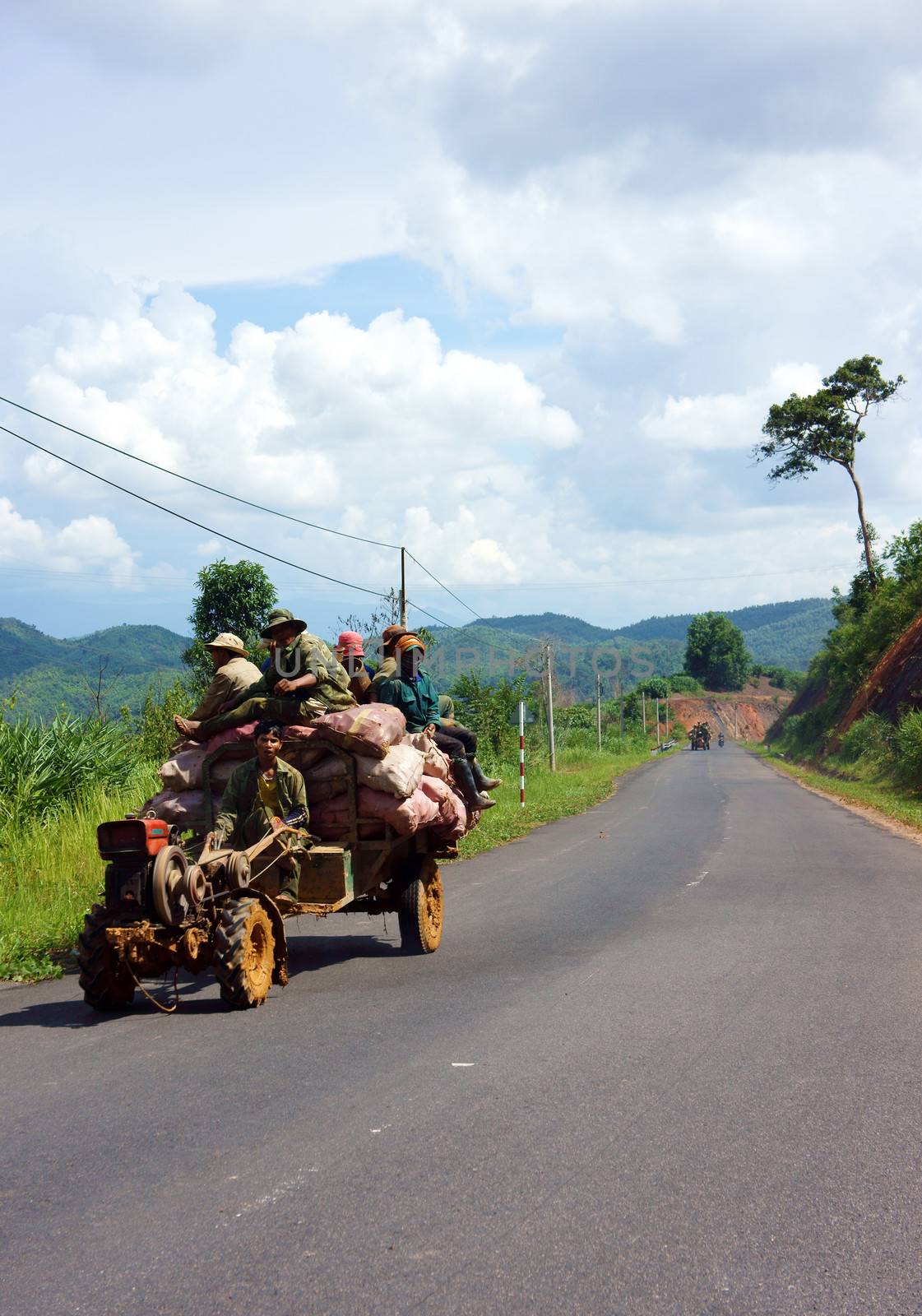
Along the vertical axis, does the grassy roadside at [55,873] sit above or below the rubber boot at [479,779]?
below

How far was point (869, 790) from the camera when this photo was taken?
28.4m

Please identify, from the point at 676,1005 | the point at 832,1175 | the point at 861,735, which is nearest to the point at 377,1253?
the point at 832,1175

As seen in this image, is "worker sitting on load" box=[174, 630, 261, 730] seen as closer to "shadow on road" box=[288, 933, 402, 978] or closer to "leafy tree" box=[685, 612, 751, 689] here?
"shadow on road" box=[288, 933, 402, 978]

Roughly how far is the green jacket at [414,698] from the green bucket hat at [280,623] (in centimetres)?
118

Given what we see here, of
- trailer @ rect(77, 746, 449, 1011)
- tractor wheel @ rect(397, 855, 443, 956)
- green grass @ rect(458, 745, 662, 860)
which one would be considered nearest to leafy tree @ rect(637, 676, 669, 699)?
green grass @ rect(458, 745, 662, 860)

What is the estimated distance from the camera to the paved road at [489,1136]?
3.42m

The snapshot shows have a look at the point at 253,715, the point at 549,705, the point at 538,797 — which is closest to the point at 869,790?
the point at 538,797

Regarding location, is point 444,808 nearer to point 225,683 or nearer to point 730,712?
point 225,683

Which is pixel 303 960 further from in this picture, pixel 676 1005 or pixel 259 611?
pixel 259 611

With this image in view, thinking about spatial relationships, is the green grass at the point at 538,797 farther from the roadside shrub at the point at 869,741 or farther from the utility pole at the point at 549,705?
the roadside shrub at the point at 869,741

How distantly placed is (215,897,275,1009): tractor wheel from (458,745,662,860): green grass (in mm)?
8297

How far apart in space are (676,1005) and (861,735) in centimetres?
3311

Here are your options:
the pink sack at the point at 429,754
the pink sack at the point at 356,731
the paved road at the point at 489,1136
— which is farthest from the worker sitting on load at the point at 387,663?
the paved road at the point at 489,1136

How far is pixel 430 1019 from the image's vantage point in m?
6.50
